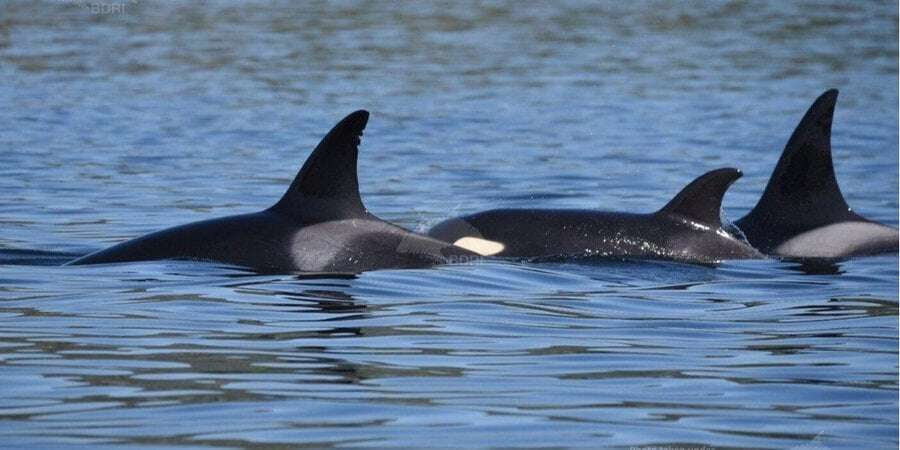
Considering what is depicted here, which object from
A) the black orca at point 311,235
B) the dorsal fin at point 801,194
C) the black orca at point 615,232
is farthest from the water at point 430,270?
the dorsal fin at point 801,194

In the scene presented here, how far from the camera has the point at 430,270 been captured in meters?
11.4

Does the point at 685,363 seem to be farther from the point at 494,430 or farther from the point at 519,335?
the point at 494,430

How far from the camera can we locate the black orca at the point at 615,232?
12.3m

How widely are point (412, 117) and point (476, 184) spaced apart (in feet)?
19.6

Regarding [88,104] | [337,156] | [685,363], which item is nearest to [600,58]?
[88,104]

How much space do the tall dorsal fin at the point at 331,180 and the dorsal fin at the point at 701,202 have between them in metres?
2.39

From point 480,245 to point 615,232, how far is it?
93 centimetres

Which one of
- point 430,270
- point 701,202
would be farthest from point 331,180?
point 701,202

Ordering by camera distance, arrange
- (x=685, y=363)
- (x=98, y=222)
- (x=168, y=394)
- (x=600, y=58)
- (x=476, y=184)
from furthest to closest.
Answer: (x=600, y=58) < (x=476, y=184) < (x=98, y=222) < (x=685, y=363) < (x=168, y=394)

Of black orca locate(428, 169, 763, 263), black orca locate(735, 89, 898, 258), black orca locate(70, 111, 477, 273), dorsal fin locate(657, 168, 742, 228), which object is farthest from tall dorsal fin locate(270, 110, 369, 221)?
black orca locate(735, 89, 898, 258)

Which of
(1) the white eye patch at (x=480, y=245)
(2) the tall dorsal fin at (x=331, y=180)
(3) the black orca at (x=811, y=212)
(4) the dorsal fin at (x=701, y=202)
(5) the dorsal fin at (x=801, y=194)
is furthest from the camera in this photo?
(5) the dorsal fin at (x=801, y=194)

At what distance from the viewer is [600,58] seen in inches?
1305

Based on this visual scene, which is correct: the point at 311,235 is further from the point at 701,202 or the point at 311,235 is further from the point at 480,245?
the point at 701,202

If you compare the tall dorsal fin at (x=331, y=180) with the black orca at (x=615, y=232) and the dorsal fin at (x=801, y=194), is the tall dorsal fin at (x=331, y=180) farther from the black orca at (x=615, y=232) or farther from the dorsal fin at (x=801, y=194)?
the dorsal fin at (x=801, y=194)
